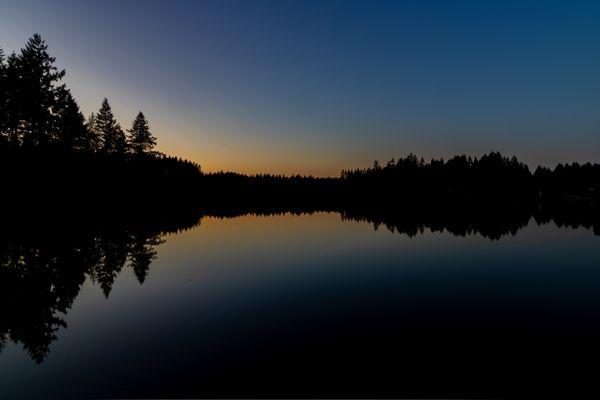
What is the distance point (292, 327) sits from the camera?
1363 cm

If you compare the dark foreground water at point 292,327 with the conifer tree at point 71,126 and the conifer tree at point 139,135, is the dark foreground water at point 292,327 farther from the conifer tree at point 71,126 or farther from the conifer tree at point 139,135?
the conifer tree at point 139,135

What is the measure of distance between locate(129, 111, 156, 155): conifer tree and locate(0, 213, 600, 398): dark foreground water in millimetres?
72946

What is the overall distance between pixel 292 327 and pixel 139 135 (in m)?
95.8

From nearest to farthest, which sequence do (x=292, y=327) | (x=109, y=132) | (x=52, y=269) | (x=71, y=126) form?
(x=292, y=327), (x=52, y=269), (x=71, y=126), (x=109, y=132)

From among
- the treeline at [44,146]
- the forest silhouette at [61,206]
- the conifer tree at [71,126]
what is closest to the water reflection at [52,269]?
the forest silhouette at [61,206]

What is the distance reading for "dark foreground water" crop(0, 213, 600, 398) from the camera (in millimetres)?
9469

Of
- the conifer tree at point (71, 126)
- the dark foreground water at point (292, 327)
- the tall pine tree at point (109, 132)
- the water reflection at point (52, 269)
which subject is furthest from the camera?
the tall pine tree at point (109, 132)

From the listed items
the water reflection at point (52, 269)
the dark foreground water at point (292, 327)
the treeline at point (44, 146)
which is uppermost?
the treeline at point (44, 146)

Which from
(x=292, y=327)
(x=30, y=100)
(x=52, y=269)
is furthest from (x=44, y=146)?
(x=292, y=327)

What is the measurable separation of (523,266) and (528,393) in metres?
21.5

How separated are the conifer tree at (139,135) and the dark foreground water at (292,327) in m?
72.9

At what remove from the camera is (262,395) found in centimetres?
880

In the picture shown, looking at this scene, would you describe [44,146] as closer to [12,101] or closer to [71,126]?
[12,101]

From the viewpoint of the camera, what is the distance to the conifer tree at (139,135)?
3696 inches
